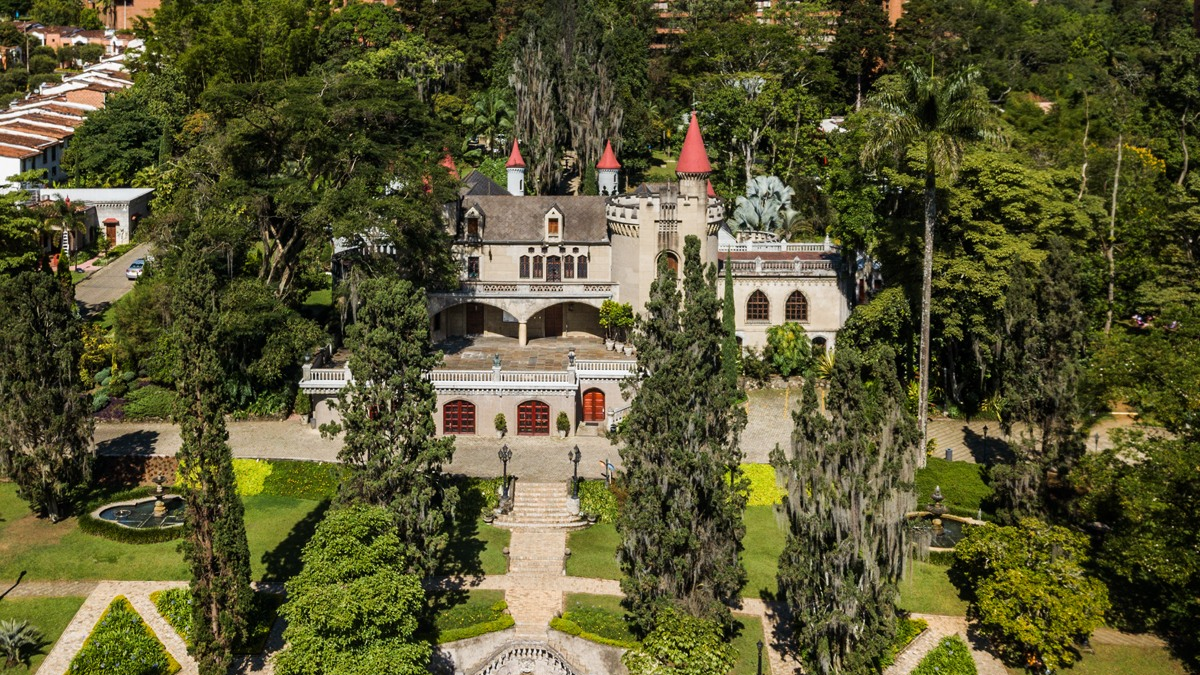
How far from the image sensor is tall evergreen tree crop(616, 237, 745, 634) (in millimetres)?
36281

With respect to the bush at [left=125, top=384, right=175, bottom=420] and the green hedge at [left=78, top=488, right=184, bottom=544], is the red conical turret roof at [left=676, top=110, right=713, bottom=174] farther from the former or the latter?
the green hedge at [left=78, top=488, right=184, bottom=544]

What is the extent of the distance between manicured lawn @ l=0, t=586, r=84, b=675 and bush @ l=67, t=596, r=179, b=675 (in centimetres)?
135

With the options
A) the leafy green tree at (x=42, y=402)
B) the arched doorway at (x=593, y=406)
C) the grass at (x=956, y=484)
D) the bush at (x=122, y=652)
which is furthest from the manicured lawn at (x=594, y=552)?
the leafy green tree at (x=42, y=402)

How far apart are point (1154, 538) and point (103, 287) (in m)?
61.8

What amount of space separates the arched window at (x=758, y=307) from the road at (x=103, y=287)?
1522 inches

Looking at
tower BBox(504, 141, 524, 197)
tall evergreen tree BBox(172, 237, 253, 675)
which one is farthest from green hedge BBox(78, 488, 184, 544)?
tower BBox(504, 141, 524, 197)

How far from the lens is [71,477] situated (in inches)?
1822

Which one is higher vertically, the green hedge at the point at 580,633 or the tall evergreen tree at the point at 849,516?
the tall evergreen tree at the point at 849,516

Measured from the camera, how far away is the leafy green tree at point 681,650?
1339 inches

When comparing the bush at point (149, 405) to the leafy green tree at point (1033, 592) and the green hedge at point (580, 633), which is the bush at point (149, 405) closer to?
the green hedge at point (580, 633)

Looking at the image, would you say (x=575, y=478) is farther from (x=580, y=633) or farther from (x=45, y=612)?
(x=45, y=612)

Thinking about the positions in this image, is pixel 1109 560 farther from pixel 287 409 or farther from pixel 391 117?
pixel 391 117

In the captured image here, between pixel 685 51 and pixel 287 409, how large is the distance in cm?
6776

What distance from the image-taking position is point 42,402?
45.3 metres
